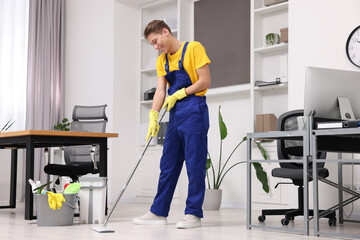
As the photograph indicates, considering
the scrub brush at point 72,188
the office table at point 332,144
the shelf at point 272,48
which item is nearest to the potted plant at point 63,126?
the shelf at point 272,48

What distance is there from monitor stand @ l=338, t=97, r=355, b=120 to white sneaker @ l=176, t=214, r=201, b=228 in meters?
1.10

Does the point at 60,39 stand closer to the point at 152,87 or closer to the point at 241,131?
the point at 152,87

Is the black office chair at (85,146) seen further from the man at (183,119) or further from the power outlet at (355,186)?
the power outlet at (355,186)

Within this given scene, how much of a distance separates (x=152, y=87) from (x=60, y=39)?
142cm

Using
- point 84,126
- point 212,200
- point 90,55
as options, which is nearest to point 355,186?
point 212,200

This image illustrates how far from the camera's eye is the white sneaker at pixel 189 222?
3.38 metres

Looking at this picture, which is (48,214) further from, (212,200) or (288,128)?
(212,200)

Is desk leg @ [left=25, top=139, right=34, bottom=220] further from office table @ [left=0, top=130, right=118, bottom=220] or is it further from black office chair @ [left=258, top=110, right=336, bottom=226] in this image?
black office chair @ [left=258, top=110, right=336, bottom=226]

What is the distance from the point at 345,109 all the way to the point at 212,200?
2.43m

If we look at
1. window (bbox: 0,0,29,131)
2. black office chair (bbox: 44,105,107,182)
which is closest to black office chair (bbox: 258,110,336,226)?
black office chair (bbox: 44,105,107,182)

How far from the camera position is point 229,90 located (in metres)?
5.78

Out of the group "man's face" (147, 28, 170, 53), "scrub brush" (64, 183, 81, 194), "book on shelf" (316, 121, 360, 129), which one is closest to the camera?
"book on shelf" (316, 121, 360, 129)

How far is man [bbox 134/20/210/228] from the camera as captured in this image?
3.45 metres

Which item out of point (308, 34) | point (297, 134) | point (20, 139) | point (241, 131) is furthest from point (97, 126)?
point (297, 134)
